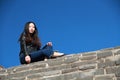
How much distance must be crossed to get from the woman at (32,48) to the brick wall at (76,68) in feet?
0.98

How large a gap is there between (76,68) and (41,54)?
3.47 ft

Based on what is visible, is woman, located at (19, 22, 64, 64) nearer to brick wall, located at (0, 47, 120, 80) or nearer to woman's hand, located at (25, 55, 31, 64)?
woman's hand, located at (25, 55, 31, 64)

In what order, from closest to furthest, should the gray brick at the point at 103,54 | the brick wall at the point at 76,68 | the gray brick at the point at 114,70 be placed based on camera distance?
the gray brick at the point at 114,70, the brick wall at the point at 76,68, the gray brick at the point at 103,54

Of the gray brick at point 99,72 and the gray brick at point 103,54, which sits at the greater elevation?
the gray brick at point 103,54

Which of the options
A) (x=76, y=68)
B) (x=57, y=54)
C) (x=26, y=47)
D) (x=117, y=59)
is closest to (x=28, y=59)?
(x=26, y=47)

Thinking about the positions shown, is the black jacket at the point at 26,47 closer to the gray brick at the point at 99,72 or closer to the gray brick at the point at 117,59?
the gray brick at the point at 99,72

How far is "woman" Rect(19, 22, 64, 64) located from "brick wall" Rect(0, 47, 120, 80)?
298mm

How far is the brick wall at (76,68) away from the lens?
5.57 meters

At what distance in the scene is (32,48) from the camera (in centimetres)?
710

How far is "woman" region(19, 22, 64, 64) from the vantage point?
21.9 feet

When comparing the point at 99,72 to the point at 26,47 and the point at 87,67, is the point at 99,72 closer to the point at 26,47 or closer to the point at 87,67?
the point at 87,67

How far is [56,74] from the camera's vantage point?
6.04 meters

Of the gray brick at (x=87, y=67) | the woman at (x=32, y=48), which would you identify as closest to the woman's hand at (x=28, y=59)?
the woman at (x=32, y=48)

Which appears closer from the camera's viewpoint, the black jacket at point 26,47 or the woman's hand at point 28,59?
the woman's hand at point 28,59
